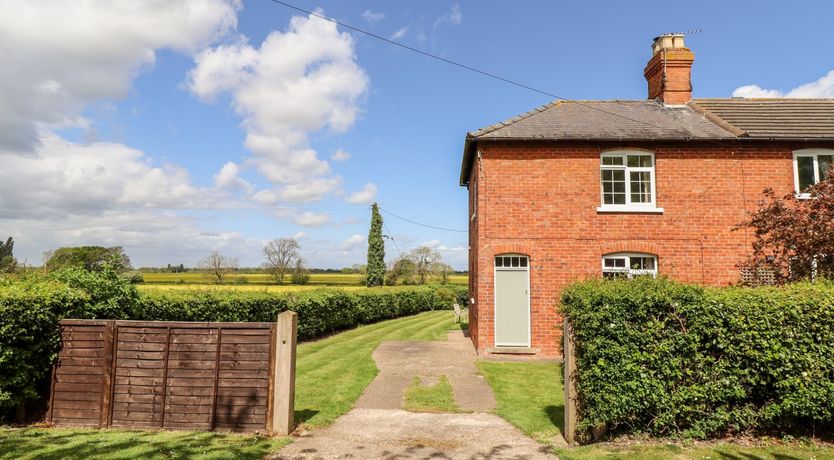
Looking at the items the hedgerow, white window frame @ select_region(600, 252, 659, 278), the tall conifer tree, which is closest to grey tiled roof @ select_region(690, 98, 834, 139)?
white window frame @ select_region(600, 252, 659, 278)

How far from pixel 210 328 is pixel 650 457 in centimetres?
591

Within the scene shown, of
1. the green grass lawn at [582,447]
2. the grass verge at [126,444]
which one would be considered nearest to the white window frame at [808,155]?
the green grass lawn at [582,447]

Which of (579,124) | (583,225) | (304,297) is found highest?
(579,124)

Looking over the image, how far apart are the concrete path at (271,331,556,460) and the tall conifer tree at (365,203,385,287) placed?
33012 mm

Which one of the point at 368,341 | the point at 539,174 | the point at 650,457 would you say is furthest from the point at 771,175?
the point at 368,341

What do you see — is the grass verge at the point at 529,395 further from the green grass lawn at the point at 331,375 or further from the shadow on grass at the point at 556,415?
the green grass lawn at the point at 331,375

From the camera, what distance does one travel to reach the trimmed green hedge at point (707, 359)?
223 inches

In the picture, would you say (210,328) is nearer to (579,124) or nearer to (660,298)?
(660,298)

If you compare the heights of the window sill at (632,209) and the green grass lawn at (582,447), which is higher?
the window sill at (632,209)

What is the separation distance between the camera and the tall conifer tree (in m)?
43.3

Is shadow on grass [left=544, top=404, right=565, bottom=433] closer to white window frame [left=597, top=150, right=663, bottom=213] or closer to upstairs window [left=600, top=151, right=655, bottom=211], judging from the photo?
white window frame [left=597, top=150, right=663, bottom=213]

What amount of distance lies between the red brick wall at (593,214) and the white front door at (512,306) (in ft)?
0.73

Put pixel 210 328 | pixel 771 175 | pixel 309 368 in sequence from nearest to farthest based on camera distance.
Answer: pixel 210 328 → pixel 309 368 → pixel 771 175

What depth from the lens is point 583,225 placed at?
43.9 feet
